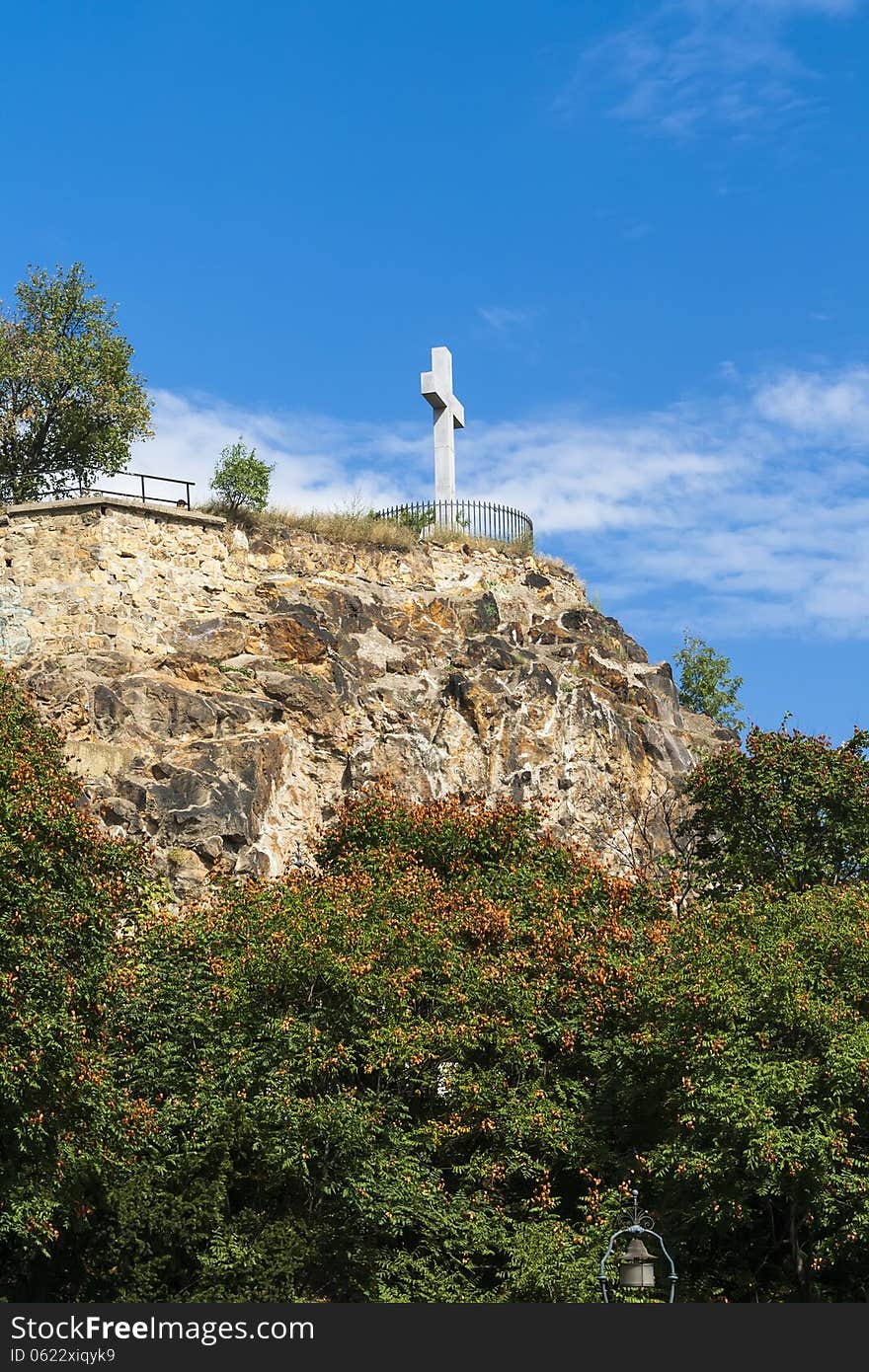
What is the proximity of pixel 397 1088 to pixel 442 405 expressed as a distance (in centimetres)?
2199

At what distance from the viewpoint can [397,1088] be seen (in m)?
23.2

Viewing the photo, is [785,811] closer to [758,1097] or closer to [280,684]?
[758,1097]

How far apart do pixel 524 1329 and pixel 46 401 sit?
25636 mm

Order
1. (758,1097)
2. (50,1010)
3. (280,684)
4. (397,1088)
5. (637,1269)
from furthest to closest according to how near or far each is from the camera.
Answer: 1. (280,684)
2. (397,1088)
3. (758,1097)
4. (50,1010)
5. (637,1269)

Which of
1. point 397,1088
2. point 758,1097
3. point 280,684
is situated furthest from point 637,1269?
point 280,684

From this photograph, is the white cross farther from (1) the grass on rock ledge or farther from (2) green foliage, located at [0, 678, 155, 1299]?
(2) green foliage, located at [0, 678, 155, 1299]

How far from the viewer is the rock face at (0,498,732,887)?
100 feet

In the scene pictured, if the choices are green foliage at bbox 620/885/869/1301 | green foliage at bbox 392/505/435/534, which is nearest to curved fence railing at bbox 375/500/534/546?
green foliage at bbox 392/505/435/534

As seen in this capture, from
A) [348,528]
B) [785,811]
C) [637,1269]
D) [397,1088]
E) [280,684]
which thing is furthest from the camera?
[348,528]

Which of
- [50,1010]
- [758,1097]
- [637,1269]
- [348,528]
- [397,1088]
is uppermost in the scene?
[348,528]

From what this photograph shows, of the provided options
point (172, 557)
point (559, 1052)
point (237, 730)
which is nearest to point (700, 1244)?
point (559, 1052)

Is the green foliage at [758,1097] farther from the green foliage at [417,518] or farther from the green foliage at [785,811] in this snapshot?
the green foliage at [417,518]

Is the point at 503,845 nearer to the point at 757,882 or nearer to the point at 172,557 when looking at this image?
the point at 757,882

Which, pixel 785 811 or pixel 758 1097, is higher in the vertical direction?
pixel 785 811
